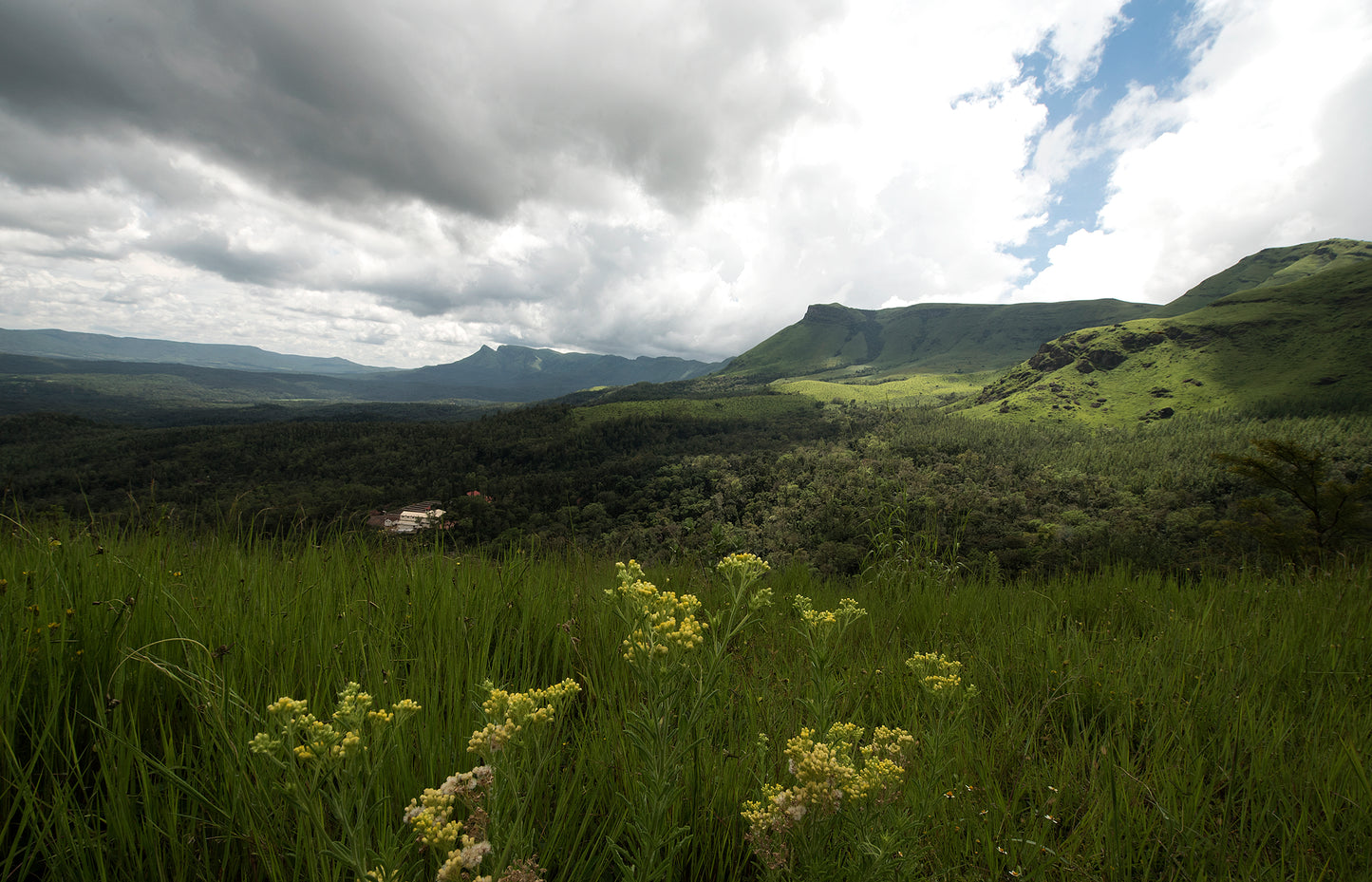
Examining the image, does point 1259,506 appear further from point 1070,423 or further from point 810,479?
point 1070,423

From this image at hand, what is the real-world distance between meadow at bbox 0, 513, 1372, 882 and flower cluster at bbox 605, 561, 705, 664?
0.01m

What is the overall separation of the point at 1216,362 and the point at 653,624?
14384cm

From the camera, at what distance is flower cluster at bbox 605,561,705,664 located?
1290 millimetres

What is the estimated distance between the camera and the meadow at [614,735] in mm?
1252

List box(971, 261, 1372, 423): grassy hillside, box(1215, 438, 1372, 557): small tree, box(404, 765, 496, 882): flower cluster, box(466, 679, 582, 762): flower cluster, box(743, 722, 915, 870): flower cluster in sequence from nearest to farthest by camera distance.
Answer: box(404, 765, 496, 882): flower cluster < box(466, 679, 582, 762): flower cluster < box(743, 722, 915, 870): flower cluster < box(1215, 438, 1372, 557): small tree < box(971, 261, 1372, 423): grassy hillside

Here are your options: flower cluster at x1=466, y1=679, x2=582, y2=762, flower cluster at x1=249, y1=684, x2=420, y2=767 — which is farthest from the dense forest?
flower cluster at x1=466, y1=679, x2=582, y2=762

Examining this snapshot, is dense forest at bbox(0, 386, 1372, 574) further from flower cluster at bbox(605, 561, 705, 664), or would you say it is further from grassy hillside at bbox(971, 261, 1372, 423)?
grassy hillside at bbox(971, 261, 1372, 423)

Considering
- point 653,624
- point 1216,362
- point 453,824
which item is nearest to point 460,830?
point 453,824

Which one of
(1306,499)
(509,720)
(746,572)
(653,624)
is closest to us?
(509,720)

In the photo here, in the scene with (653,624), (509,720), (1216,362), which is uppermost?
(1216,362)

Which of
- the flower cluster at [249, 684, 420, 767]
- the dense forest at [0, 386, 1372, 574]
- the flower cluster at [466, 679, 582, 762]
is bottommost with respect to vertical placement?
the dense forest at [0, 386, 1372, 574]

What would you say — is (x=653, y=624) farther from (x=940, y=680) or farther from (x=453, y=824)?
(x=940, y=680)

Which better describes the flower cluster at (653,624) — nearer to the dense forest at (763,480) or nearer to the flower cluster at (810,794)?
the flower cluster at (810,794)

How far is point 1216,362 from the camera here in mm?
97938
